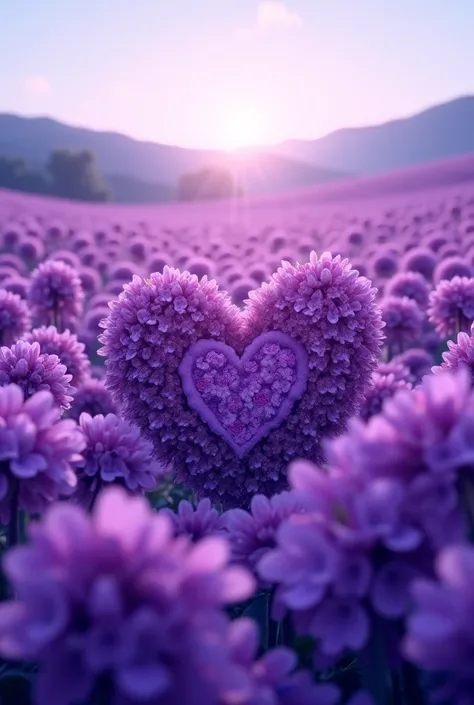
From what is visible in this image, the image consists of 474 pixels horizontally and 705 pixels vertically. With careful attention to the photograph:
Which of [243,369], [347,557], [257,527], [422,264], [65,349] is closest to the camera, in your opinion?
[347,557]

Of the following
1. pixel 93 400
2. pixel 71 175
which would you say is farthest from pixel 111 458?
pixel 71 175

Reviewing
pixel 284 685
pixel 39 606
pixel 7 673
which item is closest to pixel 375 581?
pixel 284 685

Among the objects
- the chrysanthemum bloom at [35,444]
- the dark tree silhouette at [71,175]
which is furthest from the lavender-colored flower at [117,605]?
the dark tree silhouette at [71,175]

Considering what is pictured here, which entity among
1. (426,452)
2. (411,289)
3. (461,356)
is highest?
(426,452)

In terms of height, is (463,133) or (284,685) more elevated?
(463,133)

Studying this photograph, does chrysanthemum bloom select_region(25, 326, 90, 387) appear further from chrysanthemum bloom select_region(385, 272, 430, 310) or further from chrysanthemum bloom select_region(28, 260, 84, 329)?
chrysanthemum bloom select_region(385, 272, 430, 310)

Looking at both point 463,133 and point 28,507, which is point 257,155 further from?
point 28,507

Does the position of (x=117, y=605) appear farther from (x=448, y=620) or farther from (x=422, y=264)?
(x=422, y=264)
